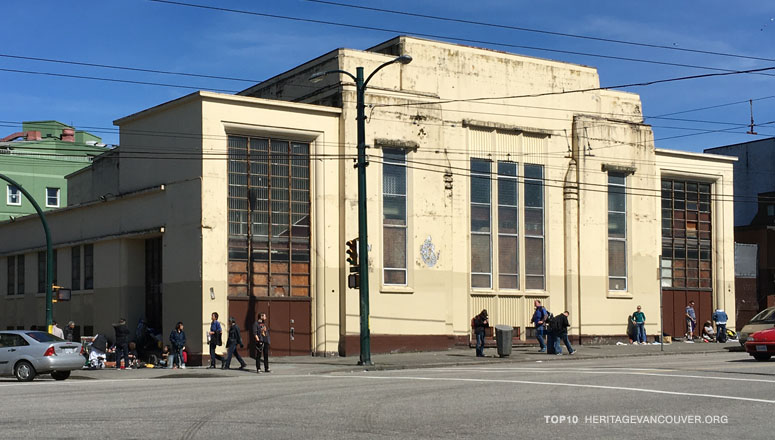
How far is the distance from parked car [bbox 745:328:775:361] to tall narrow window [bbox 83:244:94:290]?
76.0 feet

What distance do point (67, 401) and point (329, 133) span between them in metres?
17.5

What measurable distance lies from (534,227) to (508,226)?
1.36m

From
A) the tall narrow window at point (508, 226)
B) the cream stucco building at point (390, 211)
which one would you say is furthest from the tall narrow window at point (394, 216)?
the tall narrow window at point (508, 226)

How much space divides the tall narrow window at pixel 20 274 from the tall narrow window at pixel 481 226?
19719 millimetres

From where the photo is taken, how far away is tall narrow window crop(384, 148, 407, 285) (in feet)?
112

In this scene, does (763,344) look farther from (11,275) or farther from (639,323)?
(11,275)

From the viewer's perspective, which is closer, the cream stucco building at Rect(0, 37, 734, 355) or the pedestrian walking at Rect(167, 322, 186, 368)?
the pedestrian walking at Rect(167, 322, 186, 368)

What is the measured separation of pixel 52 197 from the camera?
230ft

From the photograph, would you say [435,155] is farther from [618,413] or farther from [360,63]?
[618,413]

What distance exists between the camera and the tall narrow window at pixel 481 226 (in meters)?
36.7

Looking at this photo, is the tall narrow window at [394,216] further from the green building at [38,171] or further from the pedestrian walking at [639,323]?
the green building at [38,171]

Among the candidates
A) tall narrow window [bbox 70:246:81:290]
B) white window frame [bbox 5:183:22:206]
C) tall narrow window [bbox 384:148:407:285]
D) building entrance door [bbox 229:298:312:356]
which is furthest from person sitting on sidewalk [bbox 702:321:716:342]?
white window frame [bbox 5:183:22:206]

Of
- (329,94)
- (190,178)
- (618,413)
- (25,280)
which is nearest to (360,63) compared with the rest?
(329,94)

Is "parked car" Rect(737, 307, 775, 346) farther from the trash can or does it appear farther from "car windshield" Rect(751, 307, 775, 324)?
the trash can
